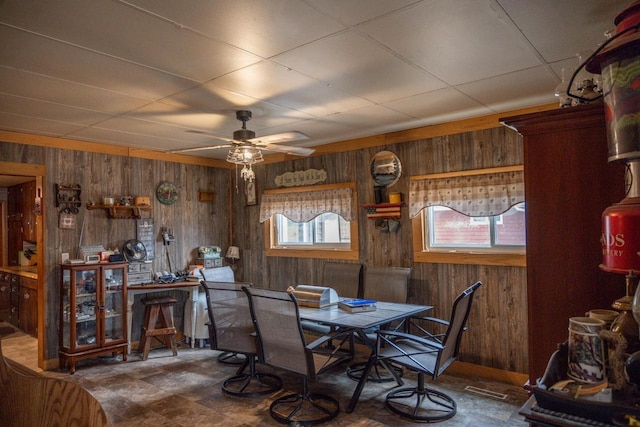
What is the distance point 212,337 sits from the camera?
3.49 m

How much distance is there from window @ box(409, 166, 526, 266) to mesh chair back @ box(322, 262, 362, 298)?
2.25 feet

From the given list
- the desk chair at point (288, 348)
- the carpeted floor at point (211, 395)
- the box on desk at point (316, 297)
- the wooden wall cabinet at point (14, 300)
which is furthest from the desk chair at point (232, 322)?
the wooden wall cabinet at point (14, 300)

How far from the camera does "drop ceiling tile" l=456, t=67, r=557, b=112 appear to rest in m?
2.79

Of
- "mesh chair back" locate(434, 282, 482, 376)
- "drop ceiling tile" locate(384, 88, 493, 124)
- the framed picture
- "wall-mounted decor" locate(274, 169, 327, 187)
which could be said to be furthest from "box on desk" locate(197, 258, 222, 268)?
"mesh chair back" locate(434, 282, 482, 376)

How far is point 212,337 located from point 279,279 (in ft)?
6.42

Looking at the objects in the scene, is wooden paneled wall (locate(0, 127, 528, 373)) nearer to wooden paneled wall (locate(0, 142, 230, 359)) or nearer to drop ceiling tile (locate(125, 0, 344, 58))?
wooden paneled wall (locate(0, 142, 230, 359))

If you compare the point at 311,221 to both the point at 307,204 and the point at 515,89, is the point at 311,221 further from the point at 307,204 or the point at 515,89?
the point at 515,89

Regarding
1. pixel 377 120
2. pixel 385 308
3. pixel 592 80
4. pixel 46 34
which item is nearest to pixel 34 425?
pixel 592 80

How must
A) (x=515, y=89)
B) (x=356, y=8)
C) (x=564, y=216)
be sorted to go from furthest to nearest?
(x=515, y=89)
(x=356, y=8)
(x=564, y=216)

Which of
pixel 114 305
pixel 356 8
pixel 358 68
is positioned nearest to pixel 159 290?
pixel 114 305

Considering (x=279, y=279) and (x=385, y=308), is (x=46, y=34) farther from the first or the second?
(x=279, y=279)

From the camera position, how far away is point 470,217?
3936 millimetres

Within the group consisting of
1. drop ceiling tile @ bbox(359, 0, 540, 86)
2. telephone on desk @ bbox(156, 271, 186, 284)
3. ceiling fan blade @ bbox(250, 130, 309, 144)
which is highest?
drop ceiling tile @ bbox(359, 0, 540, 86)

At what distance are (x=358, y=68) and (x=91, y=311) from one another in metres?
3.80
